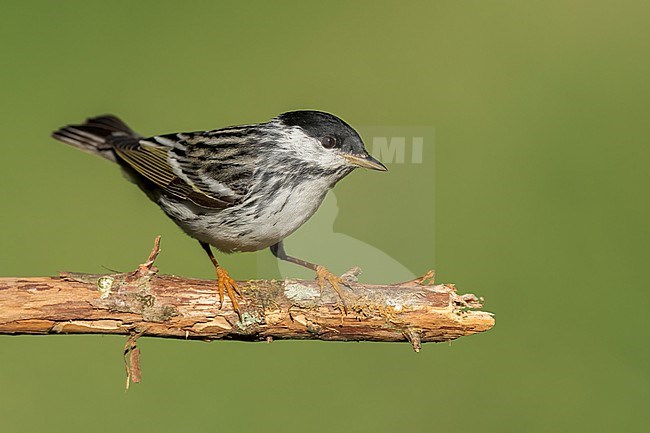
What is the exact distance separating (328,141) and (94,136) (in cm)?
176

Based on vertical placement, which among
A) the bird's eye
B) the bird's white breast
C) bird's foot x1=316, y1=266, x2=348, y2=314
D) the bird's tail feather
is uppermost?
the bird's tail feather

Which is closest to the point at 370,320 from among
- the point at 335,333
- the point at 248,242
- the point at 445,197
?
the point at 335,333

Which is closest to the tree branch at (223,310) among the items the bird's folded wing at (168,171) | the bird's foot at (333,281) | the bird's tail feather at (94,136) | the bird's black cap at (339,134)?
the bird's foot at (333,281)

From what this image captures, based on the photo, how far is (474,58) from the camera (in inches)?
368

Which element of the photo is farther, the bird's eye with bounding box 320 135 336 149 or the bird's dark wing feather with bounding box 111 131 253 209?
the bird's dark wing feather with bounding box 111 131 253 209

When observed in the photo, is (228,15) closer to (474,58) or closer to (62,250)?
(474,58)

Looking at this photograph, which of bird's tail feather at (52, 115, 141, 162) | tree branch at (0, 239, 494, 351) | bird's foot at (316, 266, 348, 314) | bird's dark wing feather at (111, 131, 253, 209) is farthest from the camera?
bird's tail feather at (52, 115, 141, 162)

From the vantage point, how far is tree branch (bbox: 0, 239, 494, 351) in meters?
3.66

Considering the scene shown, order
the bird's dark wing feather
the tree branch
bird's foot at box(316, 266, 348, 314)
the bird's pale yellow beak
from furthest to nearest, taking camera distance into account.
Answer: the bird's dark wing feather, the bird's pale yellow beak, bird's foot at box(316, 266, 348, 314), the tree branch

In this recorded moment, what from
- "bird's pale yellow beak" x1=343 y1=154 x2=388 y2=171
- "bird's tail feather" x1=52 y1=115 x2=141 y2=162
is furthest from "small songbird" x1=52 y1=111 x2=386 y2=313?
"bird's tail feather" x1=52 y1=115 x2=141 y2=162

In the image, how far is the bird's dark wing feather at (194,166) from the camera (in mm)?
4180

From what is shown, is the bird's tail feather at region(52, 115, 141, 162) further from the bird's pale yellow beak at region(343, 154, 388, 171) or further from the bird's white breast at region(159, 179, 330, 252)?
the bird's pale yellow beak at region(343, 154, 388, 171)

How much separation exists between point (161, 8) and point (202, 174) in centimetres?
580

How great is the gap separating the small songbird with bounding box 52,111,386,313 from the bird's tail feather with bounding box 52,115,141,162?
2.15 feet
